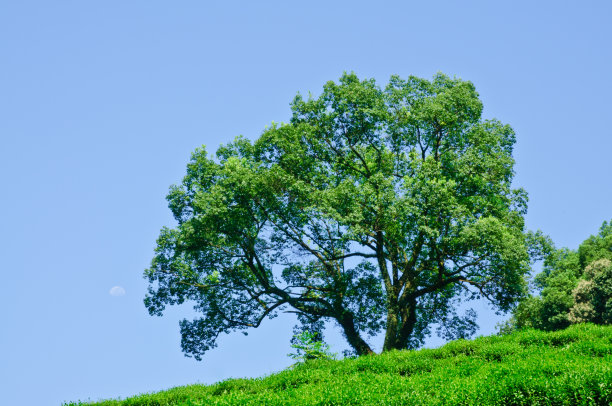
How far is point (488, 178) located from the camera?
25.2 meters

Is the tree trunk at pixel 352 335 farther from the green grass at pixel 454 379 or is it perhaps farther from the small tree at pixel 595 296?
the small tree at pixel 595 296

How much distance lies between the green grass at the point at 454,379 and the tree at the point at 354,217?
298 inches

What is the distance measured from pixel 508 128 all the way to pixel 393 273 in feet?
31.3

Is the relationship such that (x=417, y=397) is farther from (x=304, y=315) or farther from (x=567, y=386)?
(x=304, y=315)

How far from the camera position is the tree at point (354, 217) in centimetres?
2370

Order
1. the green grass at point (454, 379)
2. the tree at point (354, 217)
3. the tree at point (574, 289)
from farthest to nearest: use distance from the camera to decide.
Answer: the tree at point (574, 289)
the tree at point (354, 217)
the green grass at point (454, 379)

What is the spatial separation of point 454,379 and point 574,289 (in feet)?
76.4

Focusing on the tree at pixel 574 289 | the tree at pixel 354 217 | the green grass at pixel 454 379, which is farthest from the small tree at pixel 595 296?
the green grass at pixel 454 379

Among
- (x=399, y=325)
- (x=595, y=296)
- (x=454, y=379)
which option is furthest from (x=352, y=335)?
(x=595, y=296)

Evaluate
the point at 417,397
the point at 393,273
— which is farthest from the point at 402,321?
the point at 417,397

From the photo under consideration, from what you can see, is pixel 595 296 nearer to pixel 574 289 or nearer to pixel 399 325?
pixel 574 289

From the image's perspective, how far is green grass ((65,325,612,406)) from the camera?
10859 millimetres

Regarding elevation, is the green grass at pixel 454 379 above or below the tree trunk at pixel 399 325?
below

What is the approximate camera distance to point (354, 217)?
75.0 feet
